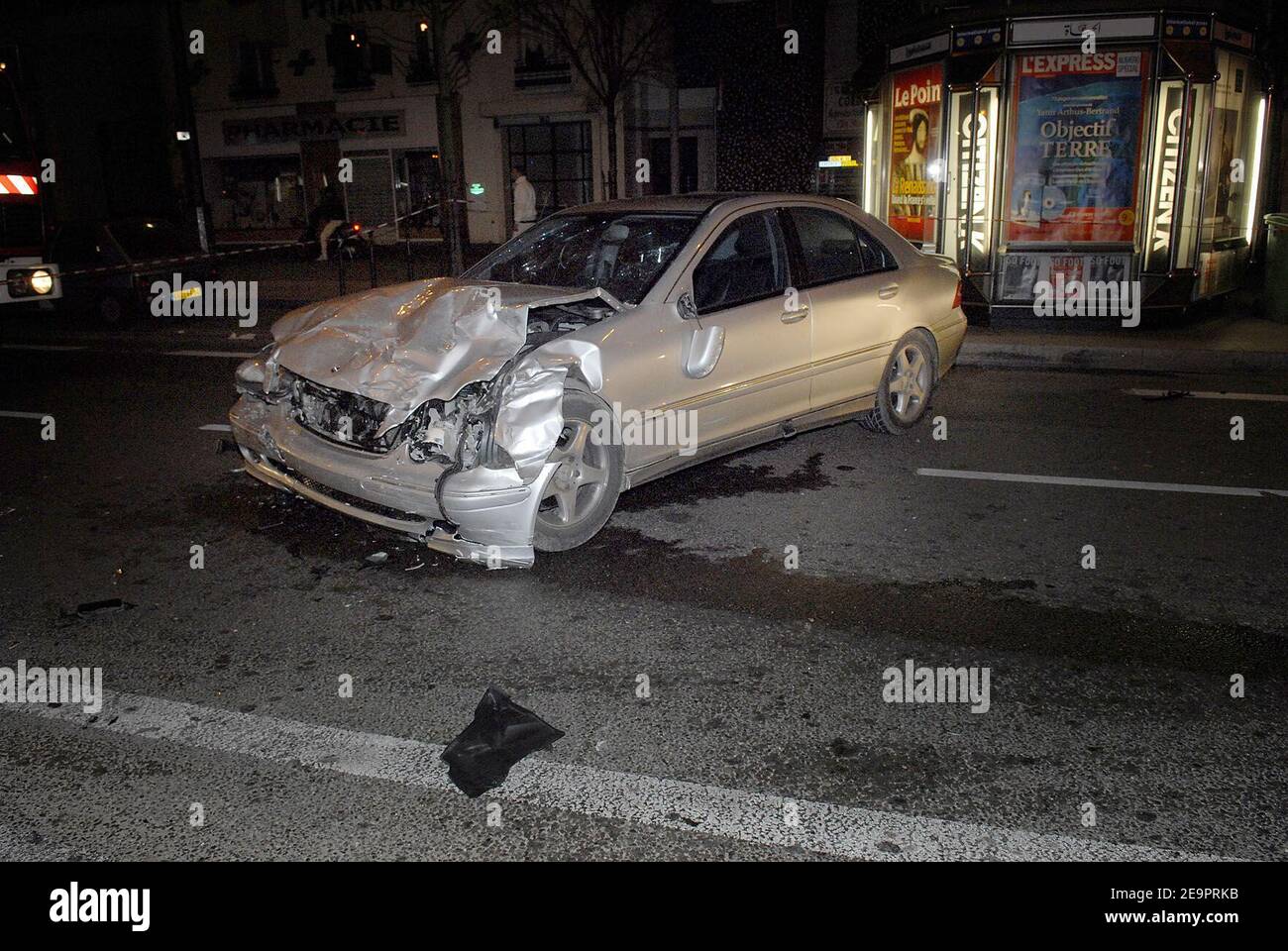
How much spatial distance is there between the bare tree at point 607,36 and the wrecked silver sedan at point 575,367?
16846 millimetres

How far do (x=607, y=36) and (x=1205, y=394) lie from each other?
58.1 ft

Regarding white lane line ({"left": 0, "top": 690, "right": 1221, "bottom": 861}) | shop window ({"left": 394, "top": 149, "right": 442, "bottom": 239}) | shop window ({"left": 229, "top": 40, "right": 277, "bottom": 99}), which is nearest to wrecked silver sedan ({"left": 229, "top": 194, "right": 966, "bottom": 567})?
white lane line ({"left": 0, "top": 690, "right": 1221, "bottom": 861})

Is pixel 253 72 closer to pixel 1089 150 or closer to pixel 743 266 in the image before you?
pixel 1089 150

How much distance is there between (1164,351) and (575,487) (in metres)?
7.95

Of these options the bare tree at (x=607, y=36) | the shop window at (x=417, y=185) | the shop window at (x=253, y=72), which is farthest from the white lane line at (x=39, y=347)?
the shop window at (x=253, y=72)

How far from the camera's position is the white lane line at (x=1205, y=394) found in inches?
334

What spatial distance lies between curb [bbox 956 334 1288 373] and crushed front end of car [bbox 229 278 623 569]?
22.1ft

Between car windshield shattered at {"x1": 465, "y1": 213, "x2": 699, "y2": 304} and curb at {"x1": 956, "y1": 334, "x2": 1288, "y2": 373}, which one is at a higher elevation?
car windshield shattered at {"x1": 465, "y1": 213, "x2": 699, "y2": 304}

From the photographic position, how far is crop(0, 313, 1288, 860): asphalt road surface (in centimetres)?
296

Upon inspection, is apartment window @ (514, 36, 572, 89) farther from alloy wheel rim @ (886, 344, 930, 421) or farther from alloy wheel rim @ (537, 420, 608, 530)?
alloy wheel rim @ (537, 420, 608, 530)

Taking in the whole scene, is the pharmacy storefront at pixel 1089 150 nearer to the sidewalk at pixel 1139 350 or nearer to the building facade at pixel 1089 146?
the building facade at pixel 1089 146
